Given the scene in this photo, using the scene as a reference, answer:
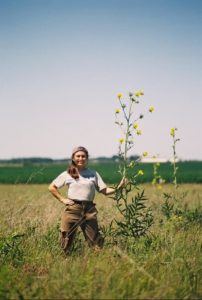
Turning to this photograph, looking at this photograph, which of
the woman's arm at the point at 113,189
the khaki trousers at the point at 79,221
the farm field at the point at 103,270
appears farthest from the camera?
the khaki trousers at the point at 79,221

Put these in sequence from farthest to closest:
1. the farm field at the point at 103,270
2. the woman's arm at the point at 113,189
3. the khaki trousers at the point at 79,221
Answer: the khaki trousers at the point at 79,221 → the woman's arm at the point at 113,189 → the farm field at the point at 103,270

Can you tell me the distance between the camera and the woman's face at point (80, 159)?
500cm

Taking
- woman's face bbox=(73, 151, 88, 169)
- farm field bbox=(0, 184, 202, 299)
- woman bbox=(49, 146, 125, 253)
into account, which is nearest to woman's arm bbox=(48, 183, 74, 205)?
woman bbox=(49, 146, 125, 253)

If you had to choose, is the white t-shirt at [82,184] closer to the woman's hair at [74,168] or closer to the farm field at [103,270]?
the woman's hair at [74,168]

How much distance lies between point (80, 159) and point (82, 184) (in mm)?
318

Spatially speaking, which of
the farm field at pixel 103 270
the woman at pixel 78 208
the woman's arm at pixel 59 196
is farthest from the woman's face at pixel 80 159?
the farm field at pixel 103 270

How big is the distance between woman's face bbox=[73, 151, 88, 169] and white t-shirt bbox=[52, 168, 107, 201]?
90 mm

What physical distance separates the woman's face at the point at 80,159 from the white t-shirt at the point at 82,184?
0.09 m

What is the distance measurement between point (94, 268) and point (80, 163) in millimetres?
1709

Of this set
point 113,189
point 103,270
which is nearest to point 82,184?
point 113,189

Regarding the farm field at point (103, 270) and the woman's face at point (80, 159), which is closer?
the farm field at point (103, 270)

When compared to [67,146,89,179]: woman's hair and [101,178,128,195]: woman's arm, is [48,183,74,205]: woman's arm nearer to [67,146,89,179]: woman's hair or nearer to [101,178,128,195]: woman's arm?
[67,146,89,179]: woman's hair

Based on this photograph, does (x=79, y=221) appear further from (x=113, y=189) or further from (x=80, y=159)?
(x=80, y=159)

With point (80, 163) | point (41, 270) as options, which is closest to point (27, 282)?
point (41, 270)
